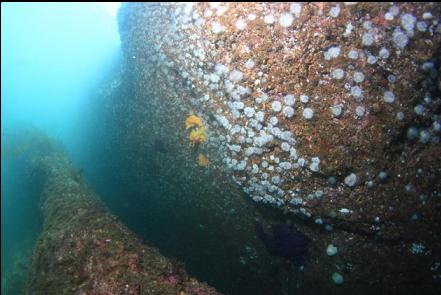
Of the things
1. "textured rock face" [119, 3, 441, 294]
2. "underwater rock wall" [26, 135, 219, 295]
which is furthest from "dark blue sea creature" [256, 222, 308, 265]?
"underwater rock wall" [26, 135, 219, 295]

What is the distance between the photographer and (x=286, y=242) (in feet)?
16.7

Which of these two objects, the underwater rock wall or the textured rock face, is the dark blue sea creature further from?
the underwater rock wall

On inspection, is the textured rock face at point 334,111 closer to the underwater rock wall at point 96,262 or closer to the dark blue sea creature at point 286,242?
the dark blue sea creature at point 286,242

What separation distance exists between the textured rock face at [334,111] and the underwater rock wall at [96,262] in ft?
6.28

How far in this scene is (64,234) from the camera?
487 centimetres

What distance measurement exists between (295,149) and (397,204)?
59.9 inches

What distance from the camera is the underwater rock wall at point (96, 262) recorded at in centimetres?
380

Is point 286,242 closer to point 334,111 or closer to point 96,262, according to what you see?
point 334,111

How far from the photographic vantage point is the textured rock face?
12.7 feet

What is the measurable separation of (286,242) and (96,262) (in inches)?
115

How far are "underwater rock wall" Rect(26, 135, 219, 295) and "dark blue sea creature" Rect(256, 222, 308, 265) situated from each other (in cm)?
175

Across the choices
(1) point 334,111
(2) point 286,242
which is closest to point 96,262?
(2) point 286,242

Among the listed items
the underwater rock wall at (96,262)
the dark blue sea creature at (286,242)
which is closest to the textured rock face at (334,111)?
the dark blue sea creature at (286,242)

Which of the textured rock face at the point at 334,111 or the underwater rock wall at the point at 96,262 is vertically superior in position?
the textured rock face at the point at 334,111
